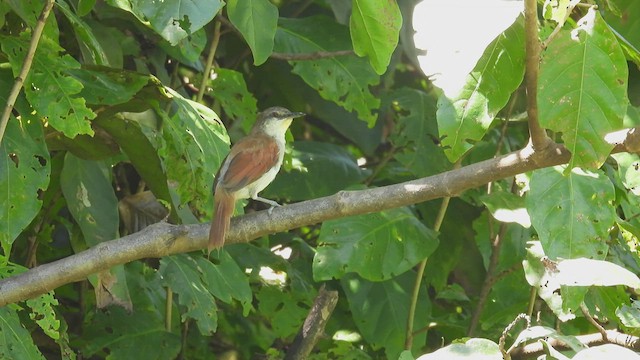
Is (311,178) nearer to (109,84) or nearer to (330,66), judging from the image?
(330,66)

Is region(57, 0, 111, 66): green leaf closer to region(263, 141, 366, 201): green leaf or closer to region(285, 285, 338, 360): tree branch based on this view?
region(285, 285, 338, 360): tree branch

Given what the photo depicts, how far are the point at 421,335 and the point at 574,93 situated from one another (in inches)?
116

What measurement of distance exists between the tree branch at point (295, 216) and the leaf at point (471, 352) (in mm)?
796

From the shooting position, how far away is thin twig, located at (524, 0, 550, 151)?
2617 millimetres

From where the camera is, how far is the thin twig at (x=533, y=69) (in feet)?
8.59

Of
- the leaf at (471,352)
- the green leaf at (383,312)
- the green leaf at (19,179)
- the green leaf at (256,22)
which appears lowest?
the green leaf at (383,312)

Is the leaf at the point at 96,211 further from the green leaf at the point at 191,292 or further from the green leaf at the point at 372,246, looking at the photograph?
the green leaf at the point at 372,246

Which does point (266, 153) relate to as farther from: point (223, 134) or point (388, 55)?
point (388, 55)

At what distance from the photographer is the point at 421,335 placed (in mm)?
5484

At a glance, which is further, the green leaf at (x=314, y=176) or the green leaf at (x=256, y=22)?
the green leaf at (x=314, y=176)

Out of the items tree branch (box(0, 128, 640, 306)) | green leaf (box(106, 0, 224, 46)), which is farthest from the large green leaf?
green leaf (box(106, 0, 224, 46))

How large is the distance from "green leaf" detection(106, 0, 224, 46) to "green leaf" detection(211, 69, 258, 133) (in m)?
2.11

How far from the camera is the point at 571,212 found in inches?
139

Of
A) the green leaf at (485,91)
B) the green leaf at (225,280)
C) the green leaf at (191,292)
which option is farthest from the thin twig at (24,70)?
the green leaf at (485,91)
